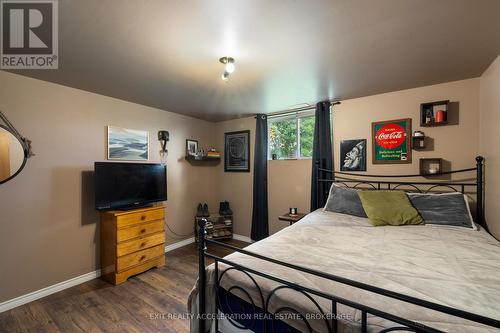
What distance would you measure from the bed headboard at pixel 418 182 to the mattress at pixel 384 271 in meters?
0.68

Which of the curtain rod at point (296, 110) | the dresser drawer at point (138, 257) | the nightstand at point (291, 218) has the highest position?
the curtain rod at point (296, 110)

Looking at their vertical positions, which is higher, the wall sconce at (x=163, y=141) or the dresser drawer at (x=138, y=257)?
the wall sconce at (x=163, y=141)

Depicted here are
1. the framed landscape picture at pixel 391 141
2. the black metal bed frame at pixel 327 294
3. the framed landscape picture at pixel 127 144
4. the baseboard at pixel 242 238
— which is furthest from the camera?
the baseboard at pixel 242 238

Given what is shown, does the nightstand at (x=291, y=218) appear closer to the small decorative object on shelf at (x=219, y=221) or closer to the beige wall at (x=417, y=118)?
the beige wall at (x=417, y=118)

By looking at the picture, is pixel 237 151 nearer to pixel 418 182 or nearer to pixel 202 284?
pixel 418 182

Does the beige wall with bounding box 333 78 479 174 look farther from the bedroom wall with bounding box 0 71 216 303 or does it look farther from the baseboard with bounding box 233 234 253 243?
the bedroom wall with bounding box 0 71 216 303

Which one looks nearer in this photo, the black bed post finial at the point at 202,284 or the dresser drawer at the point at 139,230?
the black bed post finial at the point at 202,284

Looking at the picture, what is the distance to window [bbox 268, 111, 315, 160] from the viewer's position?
11.6ft

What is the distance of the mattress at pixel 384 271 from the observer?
35.1 inches

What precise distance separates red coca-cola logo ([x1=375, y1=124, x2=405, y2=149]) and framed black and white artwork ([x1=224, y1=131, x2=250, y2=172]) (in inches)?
82.7

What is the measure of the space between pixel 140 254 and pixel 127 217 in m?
0.51

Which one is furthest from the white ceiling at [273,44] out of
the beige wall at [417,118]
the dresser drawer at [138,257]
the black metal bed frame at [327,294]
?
the dresser drawer at [138,257]

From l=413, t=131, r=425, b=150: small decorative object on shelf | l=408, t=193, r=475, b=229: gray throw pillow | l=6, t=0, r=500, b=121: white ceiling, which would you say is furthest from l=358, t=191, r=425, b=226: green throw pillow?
l=6, t=0, r=500, b=121: white ceiling

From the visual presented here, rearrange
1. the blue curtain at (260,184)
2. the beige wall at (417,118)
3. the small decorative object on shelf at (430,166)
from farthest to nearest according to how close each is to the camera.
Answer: the blue curtain at (260,184)
the small decorative object on shelf at (430,166)
the beige wall at (417,118)
